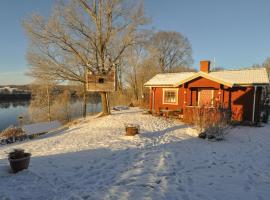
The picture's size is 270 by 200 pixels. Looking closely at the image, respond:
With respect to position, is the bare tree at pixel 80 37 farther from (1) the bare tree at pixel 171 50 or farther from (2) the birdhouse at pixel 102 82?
(1) the bare tree at pixel 171 50

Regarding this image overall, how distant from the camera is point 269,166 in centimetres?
554

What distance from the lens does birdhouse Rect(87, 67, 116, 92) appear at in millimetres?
12922

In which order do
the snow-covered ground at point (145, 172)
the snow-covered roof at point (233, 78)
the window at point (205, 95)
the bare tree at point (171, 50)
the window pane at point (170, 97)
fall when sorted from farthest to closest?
1. the bare tree at point (171, 50)
2. the window pane at point (170, 97)
3. the window at point (205, 95)
4. the snow-covered roof at point (233, 78)
5. the snow-covered ground at point (145, 172)

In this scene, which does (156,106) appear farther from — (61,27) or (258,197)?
(258,197)

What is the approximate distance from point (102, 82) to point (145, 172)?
909cm

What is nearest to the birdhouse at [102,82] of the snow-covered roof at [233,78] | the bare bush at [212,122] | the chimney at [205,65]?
the snow-covered roof at [233,78]

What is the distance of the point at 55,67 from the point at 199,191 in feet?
47.9

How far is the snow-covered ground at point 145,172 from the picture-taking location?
12.8ft

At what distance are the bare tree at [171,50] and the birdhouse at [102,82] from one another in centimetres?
2352

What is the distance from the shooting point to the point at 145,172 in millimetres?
4977

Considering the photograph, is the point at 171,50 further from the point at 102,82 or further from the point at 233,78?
the point at 102,82

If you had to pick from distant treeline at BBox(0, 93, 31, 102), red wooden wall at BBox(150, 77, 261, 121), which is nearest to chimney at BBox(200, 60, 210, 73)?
red wooden wall at BBox(150, 77, 261, 121)

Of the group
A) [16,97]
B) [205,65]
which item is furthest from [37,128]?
[16,97]

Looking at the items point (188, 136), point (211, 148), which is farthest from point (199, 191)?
point (188, 136)
